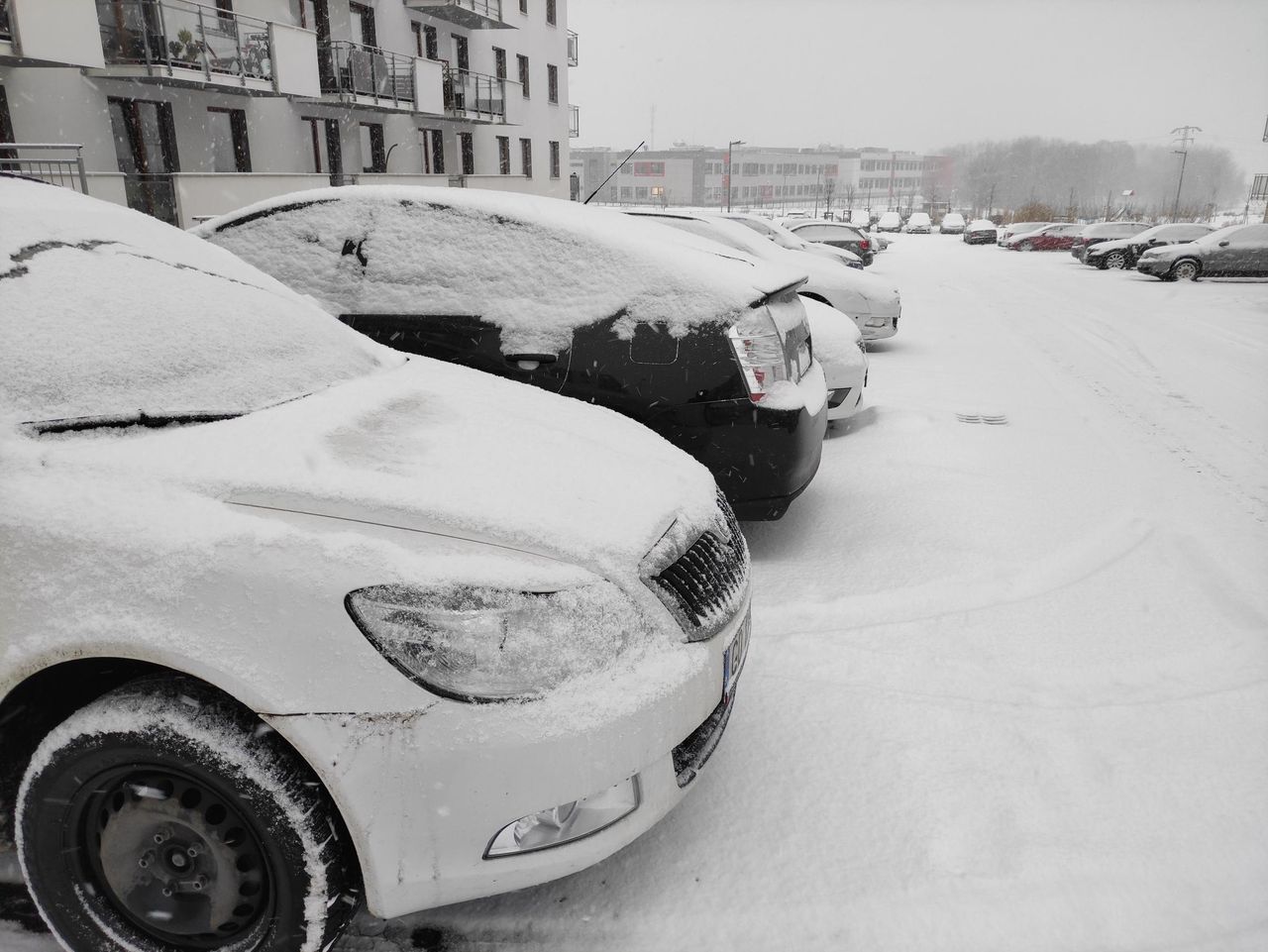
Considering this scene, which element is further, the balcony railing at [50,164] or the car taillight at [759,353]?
the balcony railing at [50,164]

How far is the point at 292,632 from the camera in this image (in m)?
1.59

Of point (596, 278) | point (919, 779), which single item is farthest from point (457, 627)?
point (596, 278)

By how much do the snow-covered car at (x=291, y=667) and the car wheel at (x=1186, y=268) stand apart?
71.0 ft

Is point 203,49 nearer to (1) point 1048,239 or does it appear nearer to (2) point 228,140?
(2) point 228,140

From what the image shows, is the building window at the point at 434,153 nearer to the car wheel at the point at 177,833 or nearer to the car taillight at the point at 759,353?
the car taillight at the point at 759,353

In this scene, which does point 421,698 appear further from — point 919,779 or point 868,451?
point 868,451

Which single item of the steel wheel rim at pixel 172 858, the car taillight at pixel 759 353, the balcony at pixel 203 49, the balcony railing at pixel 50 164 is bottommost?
the steel wheel rim at pixel 172 858

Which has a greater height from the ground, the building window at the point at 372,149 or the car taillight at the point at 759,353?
the building window at the point at 372,149

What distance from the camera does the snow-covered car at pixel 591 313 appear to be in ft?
12.0

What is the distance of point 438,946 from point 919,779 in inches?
57.1

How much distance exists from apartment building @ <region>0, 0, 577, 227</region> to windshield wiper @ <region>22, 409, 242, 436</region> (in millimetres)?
12043

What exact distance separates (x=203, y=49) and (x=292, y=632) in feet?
62.9

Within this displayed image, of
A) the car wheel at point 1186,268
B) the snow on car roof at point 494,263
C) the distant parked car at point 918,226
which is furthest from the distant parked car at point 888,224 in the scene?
Result: the snow on car roof at point 494,263

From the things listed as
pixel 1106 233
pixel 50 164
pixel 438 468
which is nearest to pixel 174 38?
→ pixel 50 164
